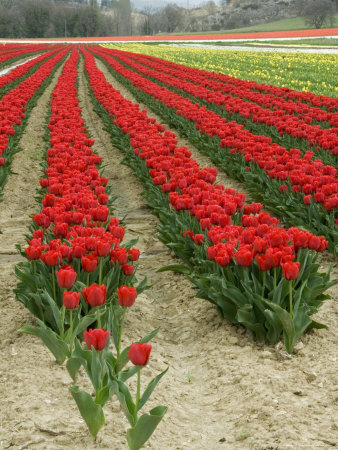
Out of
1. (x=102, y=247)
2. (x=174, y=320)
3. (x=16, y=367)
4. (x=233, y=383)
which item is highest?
(x=102, y=247)

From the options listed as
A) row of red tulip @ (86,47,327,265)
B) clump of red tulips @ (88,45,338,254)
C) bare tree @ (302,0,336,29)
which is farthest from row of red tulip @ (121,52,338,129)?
bare tree @ (302,0,336,29)

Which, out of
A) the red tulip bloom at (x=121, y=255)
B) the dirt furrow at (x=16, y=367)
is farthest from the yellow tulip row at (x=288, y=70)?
the red tulip bloom at (x=121, y=255)

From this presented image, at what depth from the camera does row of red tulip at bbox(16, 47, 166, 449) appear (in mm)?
2793

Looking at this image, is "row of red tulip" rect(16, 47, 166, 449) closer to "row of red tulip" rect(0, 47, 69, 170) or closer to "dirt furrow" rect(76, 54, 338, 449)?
"dirt furrow" rect(76, 54, 338, 449)

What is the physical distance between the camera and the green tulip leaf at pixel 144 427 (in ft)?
8.74

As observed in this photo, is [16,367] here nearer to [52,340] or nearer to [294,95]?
[52,340]

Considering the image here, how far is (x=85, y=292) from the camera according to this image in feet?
10.6

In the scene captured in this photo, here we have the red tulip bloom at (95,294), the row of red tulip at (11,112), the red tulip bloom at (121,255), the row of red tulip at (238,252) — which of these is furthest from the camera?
the row of red tulip at (11,112)

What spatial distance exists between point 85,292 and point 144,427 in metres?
0.86

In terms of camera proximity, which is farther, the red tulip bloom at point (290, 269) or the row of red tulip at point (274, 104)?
the row of red tulip at point (274, 104)

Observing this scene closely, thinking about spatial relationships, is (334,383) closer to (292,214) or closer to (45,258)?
(45,258)

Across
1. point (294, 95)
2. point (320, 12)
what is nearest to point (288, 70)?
point (294, 95)

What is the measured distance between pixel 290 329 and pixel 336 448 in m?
1.06

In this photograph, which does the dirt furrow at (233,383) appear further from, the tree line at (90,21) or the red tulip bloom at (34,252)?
the tree line at (90,21)
